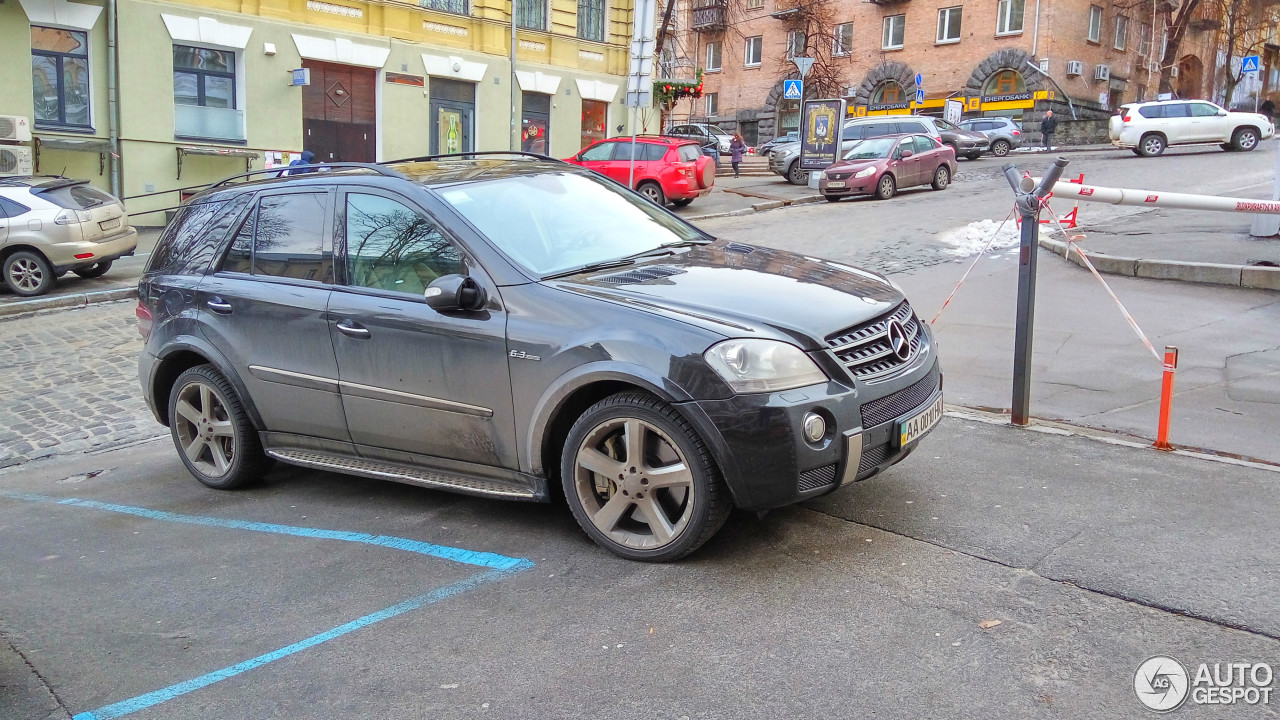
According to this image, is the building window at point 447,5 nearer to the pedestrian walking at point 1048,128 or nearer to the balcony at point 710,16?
the pedestrian walking at point 1048,128

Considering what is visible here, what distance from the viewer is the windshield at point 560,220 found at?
4848mm

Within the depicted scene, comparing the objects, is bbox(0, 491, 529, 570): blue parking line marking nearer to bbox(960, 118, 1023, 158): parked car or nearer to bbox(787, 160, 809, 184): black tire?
bbox(787, 160, 809, 184): black tire

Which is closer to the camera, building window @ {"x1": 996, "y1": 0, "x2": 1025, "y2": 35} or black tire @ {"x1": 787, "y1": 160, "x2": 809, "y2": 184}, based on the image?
black tire @ {"x1": 787, "y1": 160, "x2": 809, "y2": 184}

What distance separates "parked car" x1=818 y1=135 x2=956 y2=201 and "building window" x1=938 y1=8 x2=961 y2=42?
Answer: 22.9 meters

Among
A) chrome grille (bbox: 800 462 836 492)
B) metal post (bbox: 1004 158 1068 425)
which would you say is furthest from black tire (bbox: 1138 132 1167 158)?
chrome grille (bbox: 800 462 836 492)

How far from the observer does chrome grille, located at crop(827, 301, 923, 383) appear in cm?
418

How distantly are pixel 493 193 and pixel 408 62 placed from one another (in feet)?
75.0

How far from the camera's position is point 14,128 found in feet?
65.7

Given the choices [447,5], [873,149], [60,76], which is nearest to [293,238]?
[60,76]

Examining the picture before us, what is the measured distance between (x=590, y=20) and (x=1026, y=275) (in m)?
26.7

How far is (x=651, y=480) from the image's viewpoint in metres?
4.22

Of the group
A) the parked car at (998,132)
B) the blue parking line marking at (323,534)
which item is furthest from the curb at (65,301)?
the parked car at (998,132)

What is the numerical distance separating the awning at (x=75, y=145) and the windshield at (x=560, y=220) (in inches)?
759

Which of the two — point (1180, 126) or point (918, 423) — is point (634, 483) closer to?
point (918, 423)
